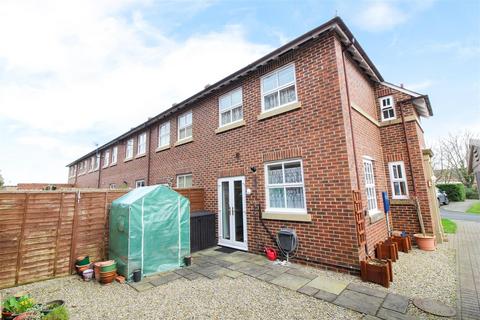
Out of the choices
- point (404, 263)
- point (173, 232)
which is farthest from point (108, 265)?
point (404, 263)

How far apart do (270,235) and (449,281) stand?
4.09m

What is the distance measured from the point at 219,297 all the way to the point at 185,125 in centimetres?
855

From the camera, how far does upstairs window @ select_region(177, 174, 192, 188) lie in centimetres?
996

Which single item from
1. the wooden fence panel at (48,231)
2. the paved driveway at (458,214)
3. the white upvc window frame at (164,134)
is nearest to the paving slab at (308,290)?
the wooden fence panel at (48,231)

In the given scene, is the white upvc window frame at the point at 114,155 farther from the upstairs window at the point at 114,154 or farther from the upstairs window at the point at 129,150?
the upstairs window at the point at 129,150

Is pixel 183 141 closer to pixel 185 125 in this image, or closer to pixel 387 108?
pixel 185 125

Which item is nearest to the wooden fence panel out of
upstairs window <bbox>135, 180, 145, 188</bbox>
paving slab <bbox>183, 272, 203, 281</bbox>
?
paving slab <bbox>183, 272, 203, 281</bbox>

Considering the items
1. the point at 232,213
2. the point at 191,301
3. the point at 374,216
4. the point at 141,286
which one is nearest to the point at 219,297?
the point at 191,301

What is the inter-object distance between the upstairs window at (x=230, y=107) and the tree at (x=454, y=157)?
135 ft

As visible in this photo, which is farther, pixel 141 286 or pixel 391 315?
pixel 141 286

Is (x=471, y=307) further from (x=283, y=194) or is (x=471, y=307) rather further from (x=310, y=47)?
(x=310, y=47)

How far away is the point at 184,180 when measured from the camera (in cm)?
1030

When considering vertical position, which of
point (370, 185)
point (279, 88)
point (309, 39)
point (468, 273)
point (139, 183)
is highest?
point (309, 39)

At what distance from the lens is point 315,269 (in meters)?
5.23
